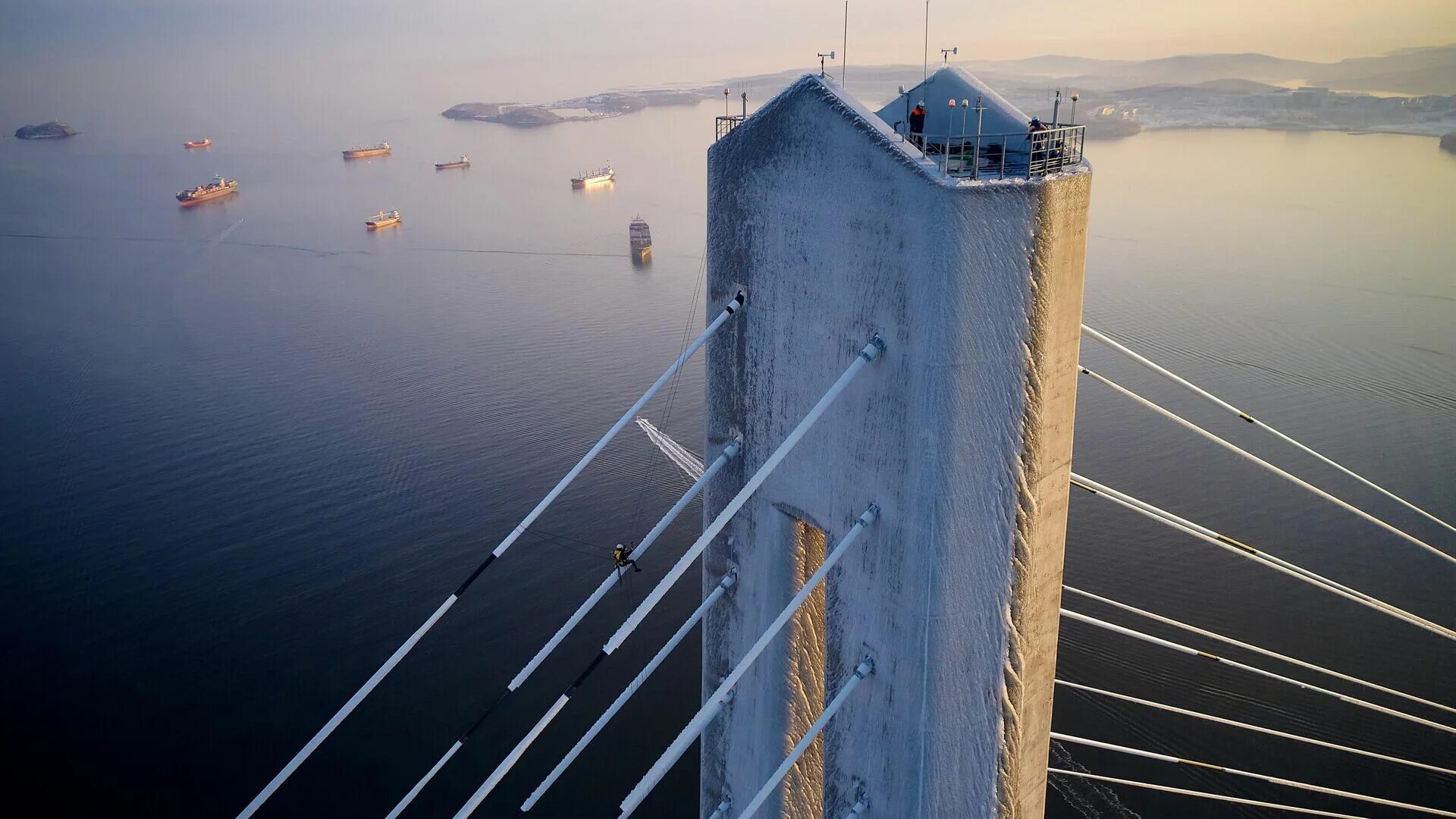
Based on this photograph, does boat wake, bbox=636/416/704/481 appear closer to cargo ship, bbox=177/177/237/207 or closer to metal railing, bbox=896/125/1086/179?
metal railing, bbox=896/125/1086/179

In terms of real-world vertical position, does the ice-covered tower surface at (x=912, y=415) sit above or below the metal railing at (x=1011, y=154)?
below

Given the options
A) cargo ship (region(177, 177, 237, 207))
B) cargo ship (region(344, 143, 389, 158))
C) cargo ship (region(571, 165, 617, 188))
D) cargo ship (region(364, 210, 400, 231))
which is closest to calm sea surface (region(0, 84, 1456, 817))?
cargo ship (region(364, 210, 400, 231))

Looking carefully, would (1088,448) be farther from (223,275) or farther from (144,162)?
(144,162)

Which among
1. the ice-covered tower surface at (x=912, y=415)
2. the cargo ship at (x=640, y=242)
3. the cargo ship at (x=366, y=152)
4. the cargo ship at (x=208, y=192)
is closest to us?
the ice-covered tower surface at (x=912, y=415)

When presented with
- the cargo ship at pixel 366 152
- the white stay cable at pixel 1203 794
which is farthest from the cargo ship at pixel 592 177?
the white stay cable at pixel 1203 794

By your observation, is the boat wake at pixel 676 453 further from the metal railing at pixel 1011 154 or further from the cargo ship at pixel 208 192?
the cargo ship at pixel 208 192

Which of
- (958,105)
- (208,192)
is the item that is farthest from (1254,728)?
(208,192)
